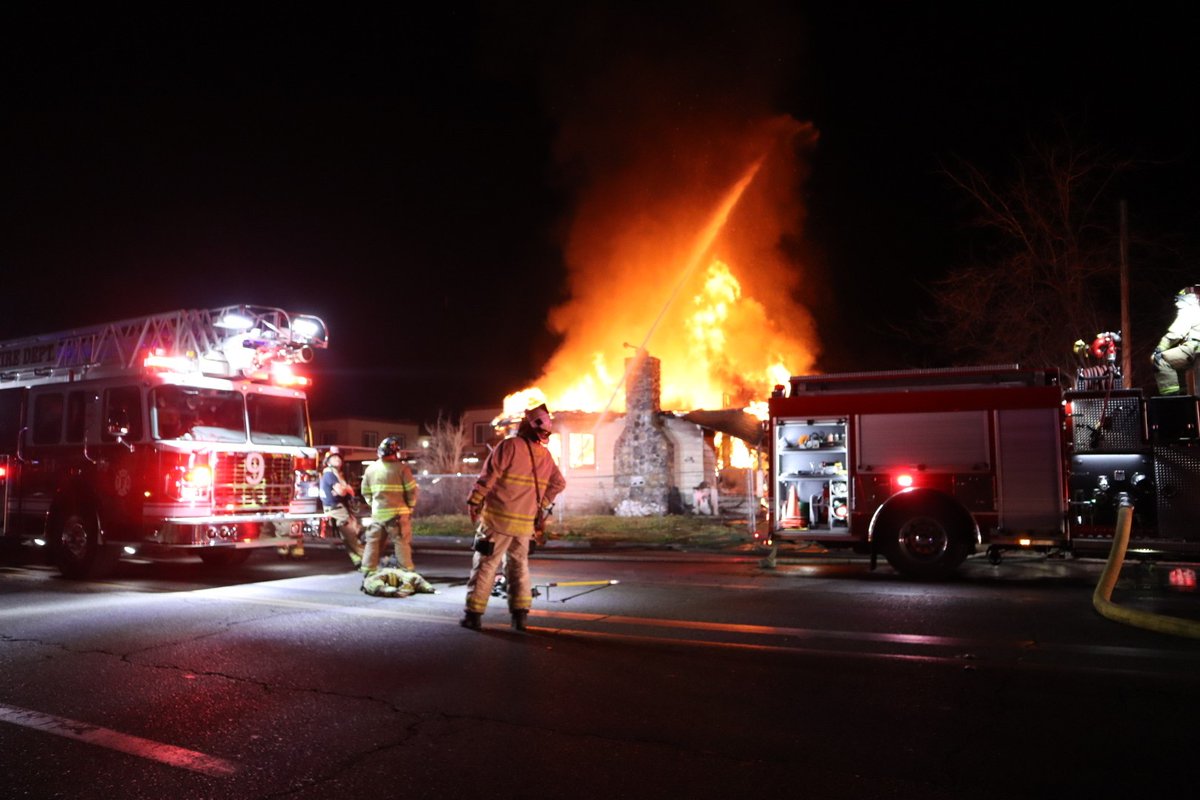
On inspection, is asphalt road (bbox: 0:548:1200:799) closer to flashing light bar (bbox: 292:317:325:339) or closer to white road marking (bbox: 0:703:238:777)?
white road marking (bbox: 0:703:238:777)

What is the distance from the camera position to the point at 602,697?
4.89 meters

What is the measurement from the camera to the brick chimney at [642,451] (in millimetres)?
23688

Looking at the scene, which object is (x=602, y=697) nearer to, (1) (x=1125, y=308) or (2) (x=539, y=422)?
(2) (x=539, y=422)

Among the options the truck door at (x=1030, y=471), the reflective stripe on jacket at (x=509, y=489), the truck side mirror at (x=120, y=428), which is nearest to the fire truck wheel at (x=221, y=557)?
the truck side mirror at (x=120, y=428)

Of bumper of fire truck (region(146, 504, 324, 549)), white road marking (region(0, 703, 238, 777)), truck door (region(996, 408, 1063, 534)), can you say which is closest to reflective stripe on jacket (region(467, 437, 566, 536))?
Result: white road marking (region(0, 703, 238, 777))

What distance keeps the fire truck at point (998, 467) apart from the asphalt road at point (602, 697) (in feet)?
4.63

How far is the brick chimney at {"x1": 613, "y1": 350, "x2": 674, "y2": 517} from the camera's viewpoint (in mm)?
23688

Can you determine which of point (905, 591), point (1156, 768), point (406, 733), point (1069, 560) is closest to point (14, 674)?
point (406, 733)

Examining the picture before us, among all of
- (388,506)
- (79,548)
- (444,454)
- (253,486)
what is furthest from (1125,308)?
(444,454)

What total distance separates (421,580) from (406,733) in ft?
15.8

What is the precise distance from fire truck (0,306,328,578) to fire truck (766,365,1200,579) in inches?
255

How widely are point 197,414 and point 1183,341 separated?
11.5 meters

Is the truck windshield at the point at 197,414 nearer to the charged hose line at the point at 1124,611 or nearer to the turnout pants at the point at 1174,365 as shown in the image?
the charged hose line at the point at 1124,611

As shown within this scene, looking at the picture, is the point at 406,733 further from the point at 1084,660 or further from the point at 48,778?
the point at 1084,660
